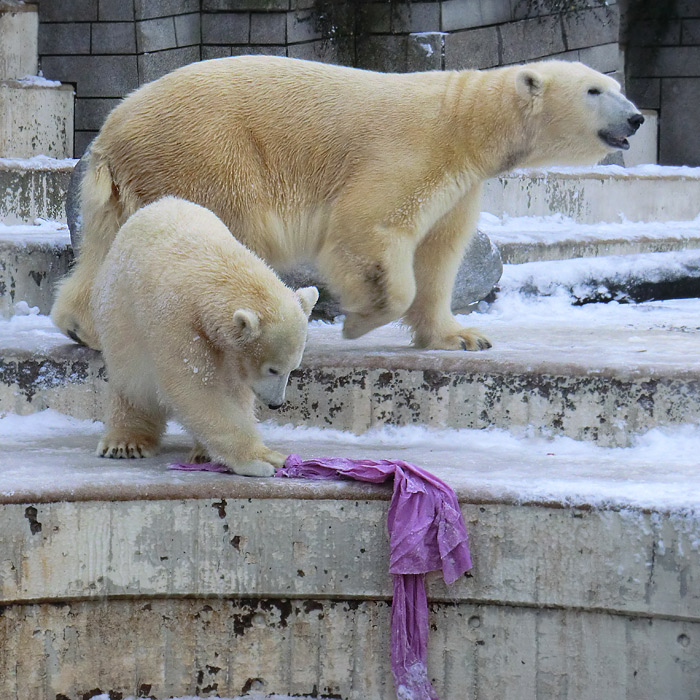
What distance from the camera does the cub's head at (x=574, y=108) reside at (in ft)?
11.7

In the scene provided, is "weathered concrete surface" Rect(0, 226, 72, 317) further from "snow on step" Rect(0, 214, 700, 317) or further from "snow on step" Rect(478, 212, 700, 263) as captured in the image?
"snow on step" Rect(478, 212, 700, 263)

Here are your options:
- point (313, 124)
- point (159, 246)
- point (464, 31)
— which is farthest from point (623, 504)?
point (464, 31)

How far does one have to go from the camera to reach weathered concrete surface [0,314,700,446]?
10.7 ft

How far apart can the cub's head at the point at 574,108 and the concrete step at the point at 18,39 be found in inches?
195

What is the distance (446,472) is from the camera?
289 centimetres

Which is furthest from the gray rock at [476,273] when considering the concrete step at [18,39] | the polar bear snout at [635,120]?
the concrete step at [18,39]

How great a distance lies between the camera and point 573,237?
605 cm

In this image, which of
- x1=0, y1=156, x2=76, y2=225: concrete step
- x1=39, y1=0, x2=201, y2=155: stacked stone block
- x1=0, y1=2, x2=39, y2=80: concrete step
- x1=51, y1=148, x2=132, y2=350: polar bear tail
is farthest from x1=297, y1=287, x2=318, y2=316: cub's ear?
x1=39, y1=0, x2=201, y2=155: stacked stone block

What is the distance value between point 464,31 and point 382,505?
628 cm

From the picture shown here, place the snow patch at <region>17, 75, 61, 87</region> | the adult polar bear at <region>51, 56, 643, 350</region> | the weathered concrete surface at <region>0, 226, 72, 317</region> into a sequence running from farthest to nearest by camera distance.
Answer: the snow patch at <region>17, 75, 61, 87</region>
the weathered concrete surface at <region>0, 226, 72, 317</region>
the adult polar bear at <region>51, 56, 643, 350</region>

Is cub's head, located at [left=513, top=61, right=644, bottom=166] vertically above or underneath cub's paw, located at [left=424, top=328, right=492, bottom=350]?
above

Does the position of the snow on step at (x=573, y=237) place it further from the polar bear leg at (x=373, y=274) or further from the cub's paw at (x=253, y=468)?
the cub's paw at (x=253, y=468)

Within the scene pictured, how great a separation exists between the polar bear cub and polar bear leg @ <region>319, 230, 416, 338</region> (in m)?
0.70

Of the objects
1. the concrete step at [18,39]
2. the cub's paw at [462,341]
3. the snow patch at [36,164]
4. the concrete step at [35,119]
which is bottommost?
the cub's paw at [462,341]
